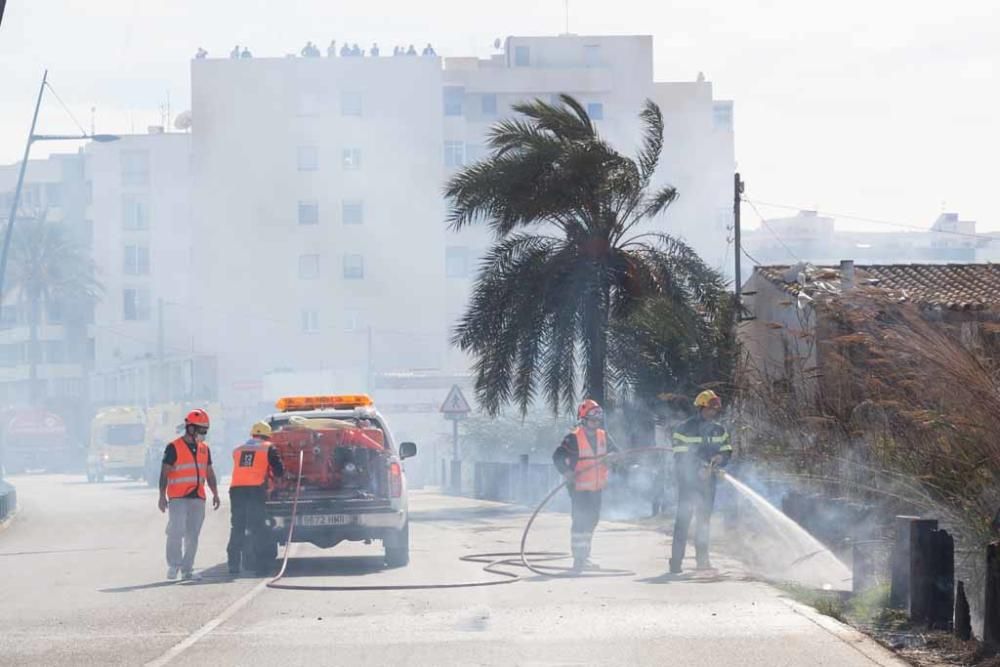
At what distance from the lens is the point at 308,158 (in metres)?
80.9

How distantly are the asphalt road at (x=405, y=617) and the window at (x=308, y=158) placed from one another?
203ft

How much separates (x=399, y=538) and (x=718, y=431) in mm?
3827

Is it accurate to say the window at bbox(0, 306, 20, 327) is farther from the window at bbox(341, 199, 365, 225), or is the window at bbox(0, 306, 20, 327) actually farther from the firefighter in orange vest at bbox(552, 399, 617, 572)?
the firefighter in orange vest at bbox(552, 399, 617, 572)

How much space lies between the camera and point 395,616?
41.2 ft

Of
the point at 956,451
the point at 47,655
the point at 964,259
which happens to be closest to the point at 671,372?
the point at 956,451

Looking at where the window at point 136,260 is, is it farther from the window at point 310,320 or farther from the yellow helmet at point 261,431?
the yellow helmet at point 261,431

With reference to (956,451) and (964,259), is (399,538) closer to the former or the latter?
(956,451)

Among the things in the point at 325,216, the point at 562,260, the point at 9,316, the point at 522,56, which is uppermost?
the point at 522,56

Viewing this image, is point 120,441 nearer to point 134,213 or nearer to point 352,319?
point 352,319

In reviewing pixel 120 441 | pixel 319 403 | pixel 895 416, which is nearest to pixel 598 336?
pixel 319 403

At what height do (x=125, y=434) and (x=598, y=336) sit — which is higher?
(x=598, y=336)

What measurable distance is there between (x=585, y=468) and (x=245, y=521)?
369 cm

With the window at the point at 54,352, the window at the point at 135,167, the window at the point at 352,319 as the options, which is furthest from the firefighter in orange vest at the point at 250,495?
the window at the point at 54,352

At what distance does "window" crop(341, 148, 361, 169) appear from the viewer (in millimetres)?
80875
